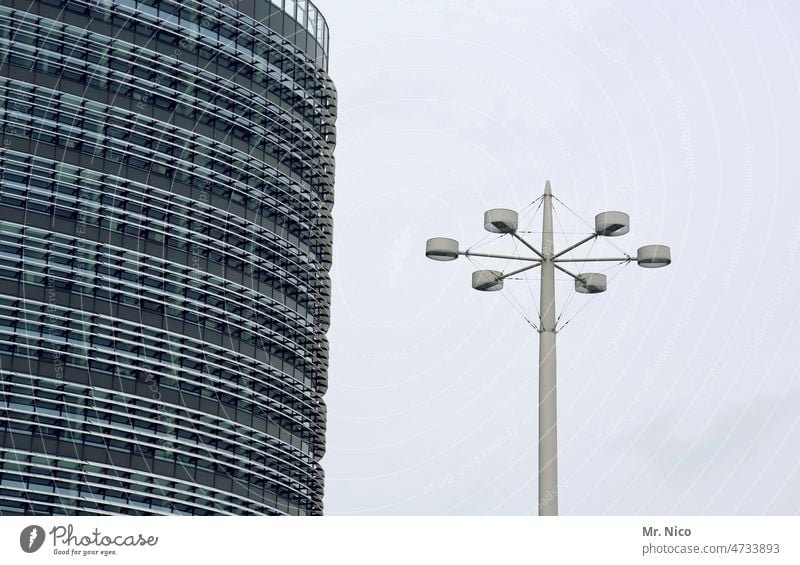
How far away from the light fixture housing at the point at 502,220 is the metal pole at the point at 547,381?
74 cm

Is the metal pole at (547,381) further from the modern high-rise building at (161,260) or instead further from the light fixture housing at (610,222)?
the modern high-rise building at (161,260)

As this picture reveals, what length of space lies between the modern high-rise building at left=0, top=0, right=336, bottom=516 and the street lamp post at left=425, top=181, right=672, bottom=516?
275ft

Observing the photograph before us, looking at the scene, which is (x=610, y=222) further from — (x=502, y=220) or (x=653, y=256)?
(x=502, y=220)

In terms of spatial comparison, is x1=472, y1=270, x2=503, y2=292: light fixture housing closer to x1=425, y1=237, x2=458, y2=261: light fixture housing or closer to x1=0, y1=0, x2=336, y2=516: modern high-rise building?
x1=425, y1=237, x2=458, y2=261: light fixture housing

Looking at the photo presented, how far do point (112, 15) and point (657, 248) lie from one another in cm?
9998

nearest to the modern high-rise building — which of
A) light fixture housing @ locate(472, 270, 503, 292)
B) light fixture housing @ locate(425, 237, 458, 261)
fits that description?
light fixture housing @ locate(425, 237, 458, 261)

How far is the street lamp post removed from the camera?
26672mm

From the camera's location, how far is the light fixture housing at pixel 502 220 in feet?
89.9

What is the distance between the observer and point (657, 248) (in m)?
27.7

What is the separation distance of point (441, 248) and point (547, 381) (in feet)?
10.8

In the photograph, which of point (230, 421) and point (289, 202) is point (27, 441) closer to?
point (230, 421)

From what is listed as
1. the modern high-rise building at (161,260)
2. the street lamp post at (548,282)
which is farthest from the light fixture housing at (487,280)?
the modern high-rise building at (161,260)
